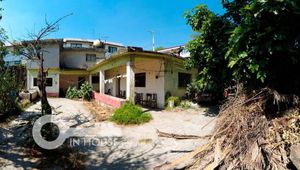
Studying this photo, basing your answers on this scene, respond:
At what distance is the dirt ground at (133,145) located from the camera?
→ 6469 mm

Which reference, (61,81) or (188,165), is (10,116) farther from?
(61,81)

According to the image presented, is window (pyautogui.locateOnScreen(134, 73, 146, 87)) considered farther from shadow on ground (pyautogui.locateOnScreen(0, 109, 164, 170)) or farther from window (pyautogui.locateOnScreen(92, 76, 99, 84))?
window (pyautogui.locateOnScreen(92, 76, 99, 84))

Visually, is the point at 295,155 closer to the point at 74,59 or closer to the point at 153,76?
the point at 153,76

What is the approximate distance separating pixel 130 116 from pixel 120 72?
10.4 metres

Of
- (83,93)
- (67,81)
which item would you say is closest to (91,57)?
(67,81)

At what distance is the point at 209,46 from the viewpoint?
10.3m

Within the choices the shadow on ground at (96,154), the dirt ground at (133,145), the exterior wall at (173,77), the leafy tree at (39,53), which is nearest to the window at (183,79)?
the exterior wall at (173,77)

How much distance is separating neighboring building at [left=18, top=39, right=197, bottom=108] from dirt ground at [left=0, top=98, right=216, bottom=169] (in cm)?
282

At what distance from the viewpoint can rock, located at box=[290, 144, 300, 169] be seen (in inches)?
143

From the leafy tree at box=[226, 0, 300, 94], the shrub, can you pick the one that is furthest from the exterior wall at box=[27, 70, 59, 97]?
the leafy tree at box=[226, 0, 300, 94]

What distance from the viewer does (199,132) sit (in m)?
8.91

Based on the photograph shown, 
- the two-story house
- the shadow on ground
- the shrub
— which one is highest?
the two-story house

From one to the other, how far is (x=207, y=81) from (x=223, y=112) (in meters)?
5.38

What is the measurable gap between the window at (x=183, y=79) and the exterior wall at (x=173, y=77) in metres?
0.34
